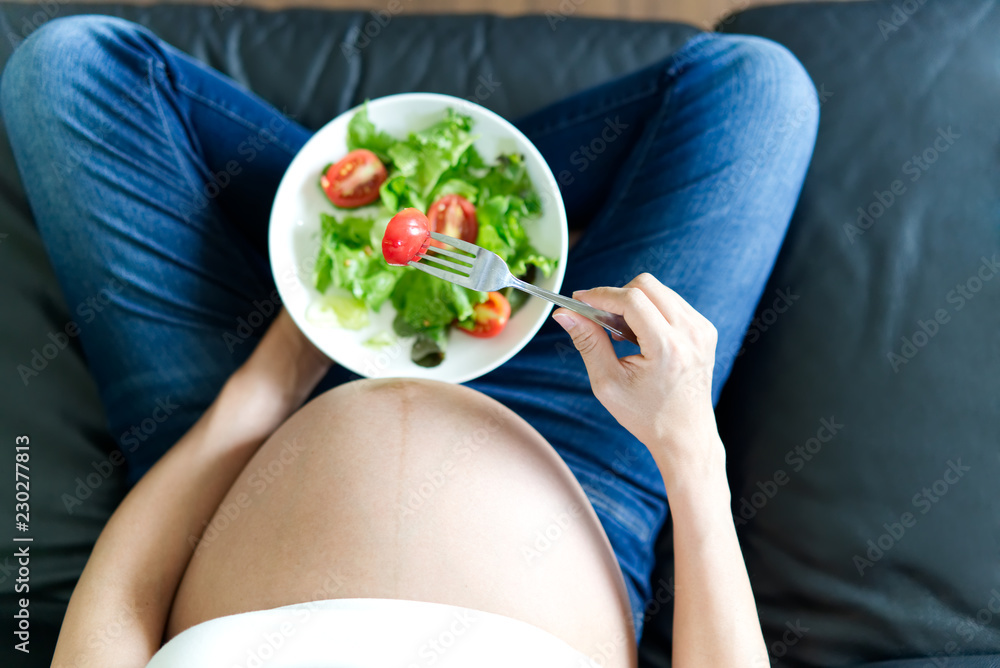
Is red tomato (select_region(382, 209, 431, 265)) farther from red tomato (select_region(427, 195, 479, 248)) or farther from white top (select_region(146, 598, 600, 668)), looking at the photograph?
white top (select_region(146, 598, 600, 668))

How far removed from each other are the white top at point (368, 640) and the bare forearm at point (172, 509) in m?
0.18

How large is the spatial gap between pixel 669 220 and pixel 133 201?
779 millimetres

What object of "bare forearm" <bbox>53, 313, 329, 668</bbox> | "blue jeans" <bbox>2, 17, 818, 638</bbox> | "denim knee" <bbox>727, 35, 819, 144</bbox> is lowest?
"bare forearm" <bbox>53, 313, 329, 668</bbox>

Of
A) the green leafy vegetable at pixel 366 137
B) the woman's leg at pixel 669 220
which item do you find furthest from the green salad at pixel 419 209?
the woman's leg at pixel 669 220

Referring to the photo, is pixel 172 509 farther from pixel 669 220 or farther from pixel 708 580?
pixel 669 220

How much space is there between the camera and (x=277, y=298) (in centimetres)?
108

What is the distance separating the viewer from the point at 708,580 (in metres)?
0.70

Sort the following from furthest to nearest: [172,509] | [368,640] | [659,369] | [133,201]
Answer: [133,201]
[172,509]
[659,369]
[368,640]

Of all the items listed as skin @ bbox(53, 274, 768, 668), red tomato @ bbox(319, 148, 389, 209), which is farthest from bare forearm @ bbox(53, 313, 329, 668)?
red tomato @ bbox(319, 148, 389, 209)

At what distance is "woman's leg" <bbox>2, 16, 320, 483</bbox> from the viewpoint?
922 millimetres

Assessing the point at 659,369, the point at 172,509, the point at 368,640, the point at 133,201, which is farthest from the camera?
the point at 133,201

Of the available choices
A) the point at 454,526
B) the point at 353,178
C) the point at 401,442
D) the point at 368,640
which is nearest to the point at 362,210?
the point at 353,178

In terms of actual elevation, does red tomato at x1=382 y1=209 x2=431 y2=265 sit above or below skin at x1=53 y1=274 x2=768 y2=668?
above

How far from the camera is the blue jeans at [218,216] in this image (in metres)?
0.91
